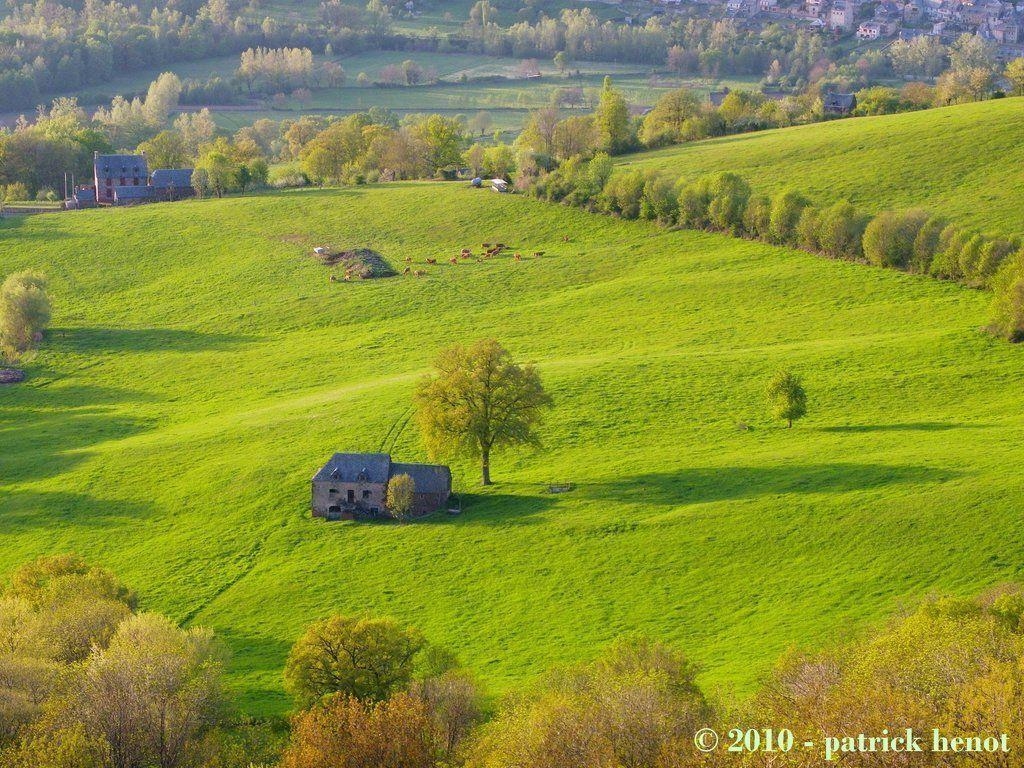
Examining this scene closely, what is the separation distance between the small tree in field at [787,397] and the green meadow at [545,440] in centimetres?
121

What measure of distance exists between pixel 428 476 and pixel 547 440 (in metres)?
9.67

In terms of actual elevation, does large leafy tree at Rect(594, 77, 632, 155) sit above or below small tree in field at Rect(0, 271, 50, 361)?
above

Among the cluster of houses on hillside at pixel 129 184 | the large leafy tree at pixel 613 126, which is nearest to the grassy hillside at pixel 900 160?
the large leafy tree at pixel 613 126

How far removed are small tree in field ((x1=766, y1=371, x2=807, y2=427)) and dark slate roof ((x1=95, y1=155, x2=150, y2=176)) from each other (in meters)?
100

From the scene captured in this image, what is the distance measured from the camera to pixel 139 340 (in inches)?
4048

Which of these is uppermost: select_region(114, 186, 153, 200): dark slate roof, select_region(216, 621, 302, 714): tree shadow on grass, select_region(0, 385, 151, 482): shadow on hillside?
select_region(114, 186, 153, 200): dark slate roof

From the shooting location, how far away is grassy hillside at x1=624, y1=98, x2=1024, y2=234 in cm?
10700

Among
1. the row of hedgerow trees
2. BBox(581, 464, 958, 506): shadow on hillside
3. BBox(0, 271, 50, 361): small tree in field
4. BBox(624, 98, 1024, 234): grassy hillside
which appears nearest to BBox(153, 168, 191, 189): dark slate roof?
BBox(0, 271, 50, 361): small tree in field

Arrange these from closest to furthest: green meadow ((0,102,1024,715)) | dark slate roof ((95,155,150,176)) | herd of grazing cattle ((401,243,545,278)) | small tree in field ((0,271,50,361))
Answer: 1. green meadow ((0,102,1024,715))
2. small tree in field ((0,271,50,361))
3. herd of grazing cattle ((401,243,545,278))
4. dark slate roof ((95,155,150,176))

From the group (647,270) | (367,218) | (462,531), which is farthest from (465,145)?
(462,531)

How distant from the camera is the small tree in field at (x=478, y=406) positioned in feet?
225

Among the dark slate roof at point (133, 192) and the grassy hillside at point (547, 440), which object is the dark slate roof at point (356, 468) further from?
the dark slate roof at point (133, 192)

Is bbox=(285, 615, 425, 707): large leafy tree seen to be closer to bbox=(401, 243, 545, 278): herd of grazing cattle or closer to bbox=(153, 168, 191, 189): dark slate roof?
bbox=(401, 243, 545, 278): herd of grazing cattle

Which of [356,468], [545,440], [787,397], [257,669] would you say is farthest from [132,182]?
[257,669]
